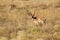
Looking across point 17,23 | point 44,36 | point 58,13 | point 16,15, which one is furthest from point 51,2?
point 44,36

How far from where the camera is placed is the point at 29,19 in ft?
42.9

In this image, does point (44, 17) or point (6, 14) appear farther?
point (6, 14)

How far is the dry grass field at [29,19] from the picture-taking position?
1067 cm

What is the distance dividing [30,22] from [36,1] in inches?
185

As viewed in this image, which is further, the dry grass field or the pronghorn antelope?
the pronghorn antelope

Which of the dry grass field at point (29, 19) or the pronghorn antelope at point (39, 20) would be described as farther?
the pronghorn antelope at point (39, 20)

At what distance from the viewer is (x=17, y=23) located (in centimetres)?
1223

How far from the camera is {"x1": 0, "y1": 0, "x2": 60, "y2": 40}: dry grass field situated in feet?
35.0

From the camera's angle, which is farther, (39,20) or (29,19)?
(29,19)

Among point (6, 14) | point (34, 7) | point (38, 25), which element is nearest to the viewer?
point (38, 25)

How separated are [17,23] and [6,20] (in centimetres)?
87

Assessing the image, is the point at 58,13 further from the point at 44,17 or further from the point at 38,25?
the point at 38,25

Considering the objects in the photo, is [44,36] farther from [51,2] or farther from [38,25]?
[51,2]

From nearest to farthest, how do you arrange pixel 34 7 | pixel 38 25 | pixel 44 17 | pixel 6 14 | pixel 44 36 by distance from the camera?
pixel 44 36 → pixel 38 25 → pixel 44 17 → pixel 6 14 → pixel 34 7
